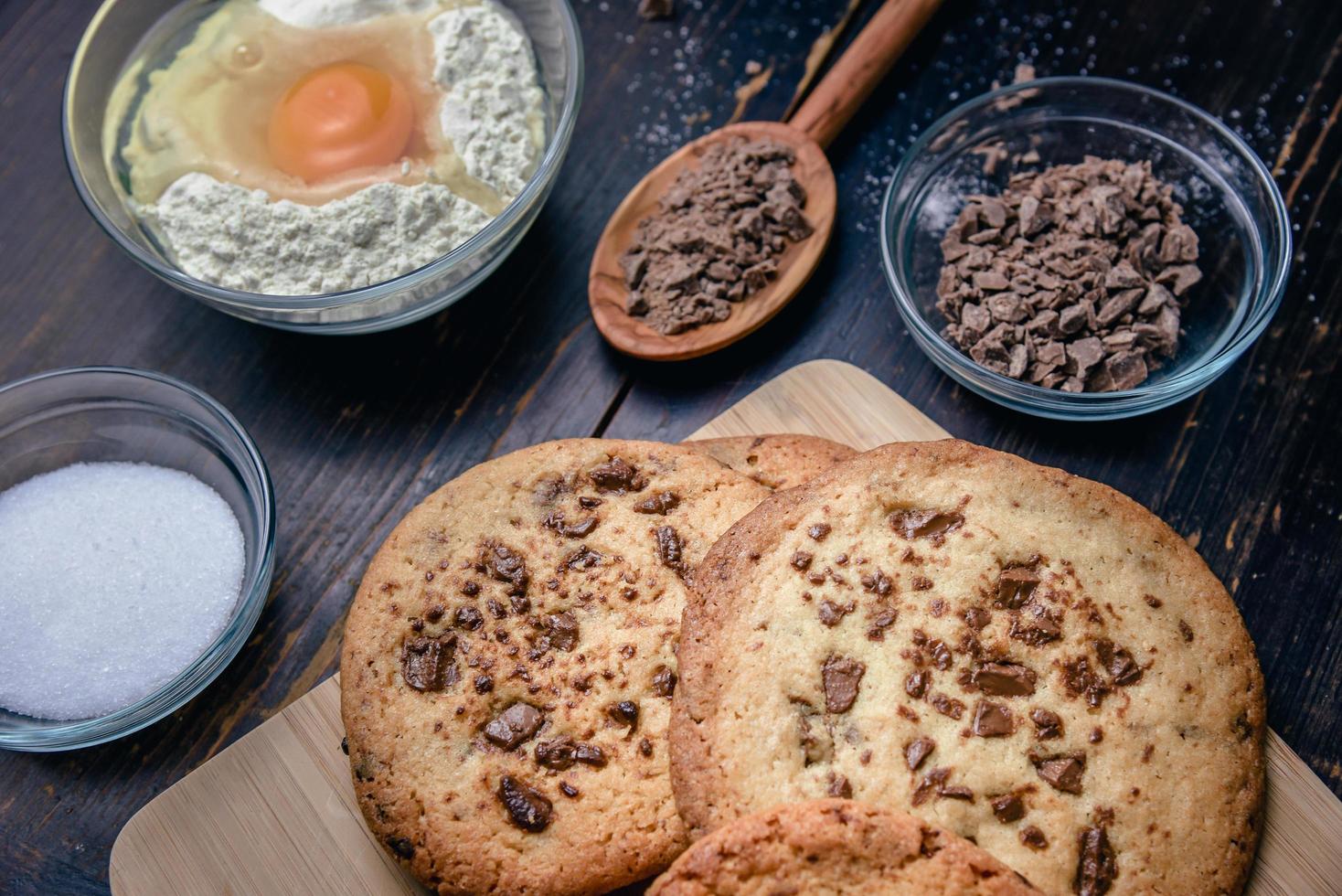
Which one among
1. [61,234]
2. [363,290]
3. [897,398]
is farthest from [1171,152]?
[61,234]

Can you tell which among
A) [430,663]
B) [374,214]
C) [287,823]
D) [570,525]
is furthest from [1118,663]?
[374,214]

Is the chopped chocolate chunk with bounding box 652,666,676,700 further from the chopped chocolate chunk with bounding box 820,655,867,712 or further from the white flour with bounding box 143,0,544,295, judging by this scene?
the white flour with bounding box 143,0,544,295

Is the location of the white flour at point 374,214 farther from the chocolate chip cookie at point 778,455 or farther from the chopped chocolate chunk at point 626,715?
the chopped chocolate chunk at point 626,715

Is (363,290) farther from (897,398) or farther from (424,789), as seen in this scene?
(897,398)

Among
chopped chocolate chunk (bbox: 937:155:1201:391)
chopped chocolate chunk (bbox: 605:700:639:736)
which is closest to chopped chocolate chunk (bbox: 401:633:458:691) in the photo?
chopped chocolate chunk (bbox: 605:700:639:736)

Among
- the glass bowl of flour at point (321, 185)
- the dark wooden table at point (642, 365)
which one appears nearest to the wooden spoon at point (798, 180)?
the dark wooden table at point (642, 365)

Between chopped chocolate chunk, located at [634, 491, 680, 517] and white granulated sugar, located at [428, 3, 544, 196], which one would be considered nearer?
chopped chocolate chunk, located at [634, 491, 680, 517]
